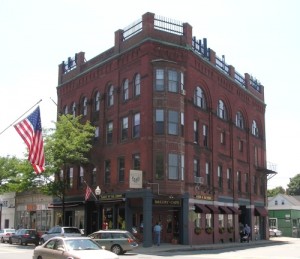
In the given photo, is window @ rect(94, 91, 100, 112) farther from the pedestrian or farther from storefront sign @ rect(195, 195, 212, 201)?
the pedestrian

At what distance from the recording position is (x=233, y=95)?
4775 centimetres

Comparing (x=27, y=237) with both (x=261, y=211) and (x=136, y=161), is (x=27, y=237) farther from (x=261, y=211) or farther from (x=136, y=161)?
(x=261, y=211)

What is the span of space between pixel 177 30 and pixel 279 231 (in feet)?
133

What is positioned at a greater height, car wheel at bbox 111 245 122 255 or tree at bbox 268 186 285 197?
tree at bbox 268 186 285 197

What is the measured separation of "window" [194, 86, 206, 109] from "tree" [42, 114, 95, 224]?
967cm

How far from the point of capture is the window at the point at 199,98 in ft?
134

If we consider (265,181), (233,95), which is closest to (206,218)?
(233,95)

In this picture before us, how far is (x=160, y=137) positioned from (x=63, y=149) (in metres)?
8.43

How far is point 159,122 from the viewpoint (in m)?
36.4

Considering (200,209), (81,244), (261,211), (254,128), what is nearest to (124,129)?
(200,209)

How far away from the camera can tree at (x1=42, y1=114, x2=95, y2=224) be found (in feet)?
125

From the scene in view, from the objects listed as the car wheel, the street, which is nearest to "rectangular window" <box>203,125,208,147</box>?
the street

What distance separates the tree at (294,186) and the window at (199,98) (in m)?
76.4

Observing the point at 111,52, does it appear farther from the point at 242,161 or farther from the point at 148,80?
the point at 242,161
